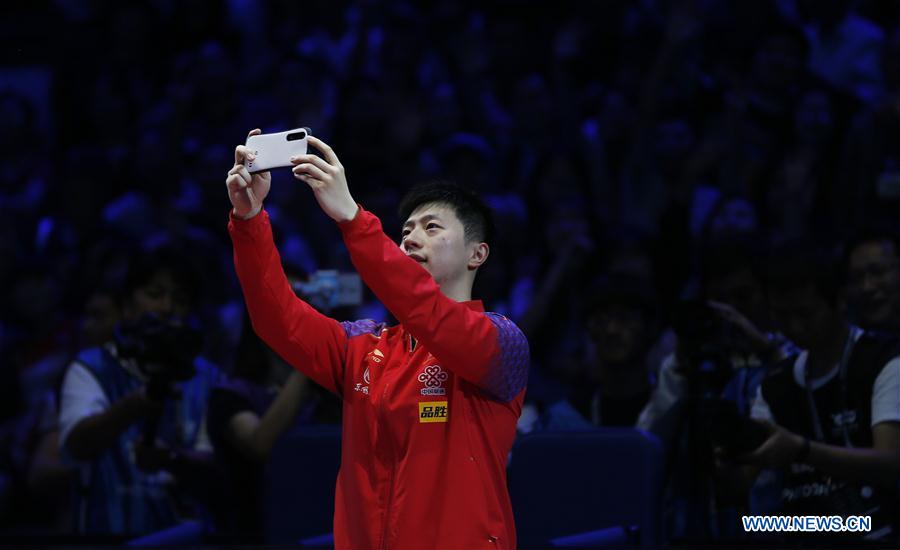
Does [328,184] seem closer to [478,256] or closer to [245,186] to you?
[245,186]

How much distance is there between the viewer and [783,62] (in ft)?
21.0

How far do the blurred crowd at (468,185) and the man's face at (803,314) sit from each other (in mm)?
20

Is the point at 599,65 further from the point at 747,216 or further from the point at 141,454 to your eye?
the point at 141,454

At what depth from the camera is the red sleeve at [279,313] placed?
292cm

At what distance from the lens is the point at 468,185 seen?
5.29 metres

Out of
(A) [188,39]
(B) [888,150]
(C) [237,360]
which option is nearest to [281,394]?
(C) [237,360]

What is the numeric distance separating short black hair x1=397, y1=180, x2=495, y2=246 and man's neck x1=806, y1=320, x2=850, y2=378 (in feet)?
4.85

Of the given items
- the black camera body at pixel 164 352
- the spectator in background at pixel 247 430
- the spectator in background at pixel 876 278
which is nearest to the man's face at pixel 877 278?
the spectator in background at pixel 876 278

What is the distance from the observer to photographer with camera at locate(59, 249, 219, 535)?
4.46m

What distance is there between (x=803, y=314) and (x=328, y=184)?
88.2 inches

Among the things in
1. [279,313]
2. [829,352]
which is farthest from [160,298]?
[829,352]

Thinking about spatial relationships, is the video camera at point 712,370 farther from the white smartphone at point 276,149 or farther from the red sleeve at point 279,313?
the white smartphone at point 276,149

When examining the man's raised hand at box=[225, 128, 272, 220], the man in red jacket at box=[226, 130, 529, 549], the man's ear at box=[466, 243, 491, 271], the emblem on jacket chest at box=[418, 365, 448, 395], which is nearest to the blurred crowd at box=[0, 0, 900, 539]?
the man's ear at box=[466, 243, 491, 271]

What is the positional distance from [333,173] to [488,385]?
2.14 feet
